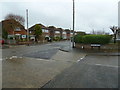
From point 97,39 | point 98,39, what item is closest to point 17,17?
point 97,39

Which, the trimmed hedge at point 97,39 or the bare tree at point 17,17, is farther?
the bare tree at point 17,17

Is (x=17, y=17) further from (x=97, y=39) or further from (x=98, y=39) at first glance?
(x=98, y=39)

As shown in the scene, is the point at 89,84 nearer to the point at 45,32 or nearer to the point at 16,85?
the point at 16,85

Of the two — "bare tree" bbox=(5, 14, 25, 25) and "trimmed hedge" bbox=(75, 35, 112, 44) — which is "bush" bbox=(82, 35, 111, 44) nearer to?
"trimmed hedge" bbox=(75, 35, 112, 44)

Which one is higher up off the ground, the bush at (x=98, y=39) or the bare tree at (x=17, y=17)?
the bare tree at (x=17, y=17)

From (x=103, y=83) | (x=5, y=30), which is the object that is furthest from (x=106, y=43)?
(x=5, y=30)

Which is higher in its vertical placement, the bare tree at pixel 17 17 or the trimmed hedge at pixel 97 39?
the bare tree at pixel 17 17

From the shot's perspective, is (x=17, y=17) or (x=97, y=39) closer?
(x=97, y=39)

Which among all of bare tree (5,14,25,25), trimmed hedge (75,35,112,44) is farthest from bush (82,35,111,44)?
bare tree (5,14,25,25)

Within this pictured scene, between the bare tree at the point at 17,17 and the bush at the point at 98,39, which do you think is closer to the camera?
the bush at the point at 98,39

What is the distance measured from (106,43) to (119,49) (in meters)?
1.75

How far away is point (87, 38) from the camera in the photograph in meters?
17.5

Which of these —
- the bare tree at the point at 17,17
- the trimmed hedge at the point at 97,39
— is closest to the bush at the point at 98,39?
the trimmed hedge at the point at 97,39

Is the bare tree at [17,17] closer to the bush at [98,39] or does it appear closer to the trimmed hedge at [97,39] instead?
the trimmed hedge at [97,39]
